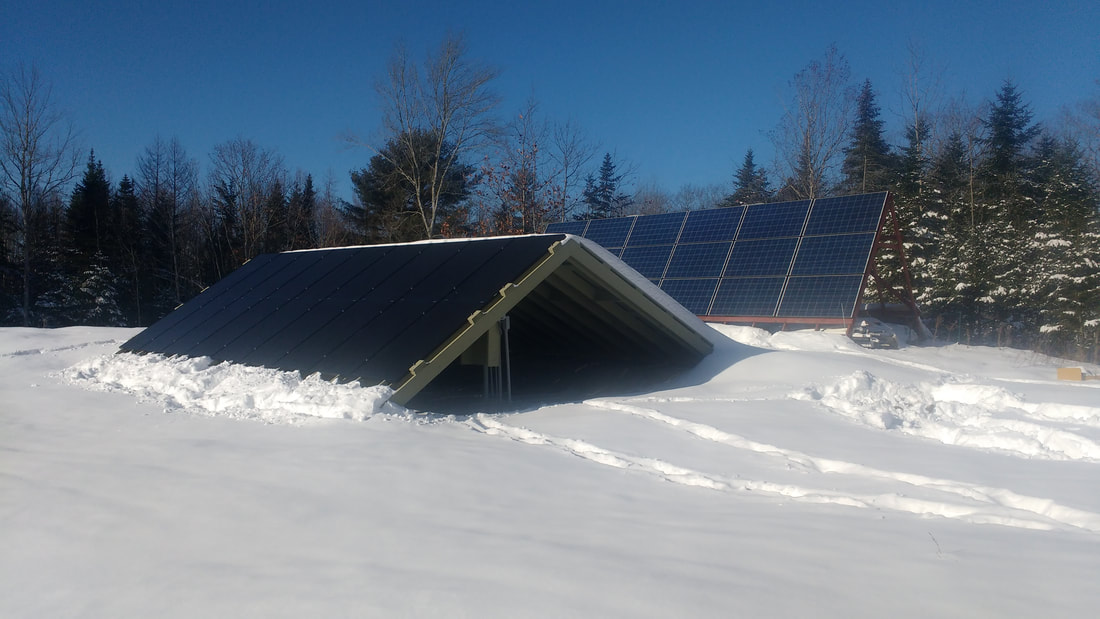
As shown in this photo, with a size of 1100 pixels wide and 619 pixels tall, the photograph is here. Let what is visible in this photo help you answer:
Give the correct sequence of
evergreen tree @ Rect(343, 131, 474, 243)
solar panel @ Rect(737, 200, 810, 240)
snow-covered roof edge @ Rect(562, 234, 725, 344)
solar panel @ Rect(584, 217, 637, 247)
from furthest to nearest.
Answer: evergreen tree @ Rect(343, 131, 474, 243)
solar panel @ Rect(584, 217, 637, 247)
solar panel @ Rect(737, 200, 810, 240)
snow-covered roof edge @ Rect(562, 234, 725, 344)

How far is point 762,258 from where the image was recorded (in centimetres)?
1869

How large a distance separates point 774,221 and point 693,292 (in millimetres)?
3164

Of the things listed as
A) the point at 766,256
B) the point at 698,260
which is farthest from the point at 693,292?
the point at 766,256

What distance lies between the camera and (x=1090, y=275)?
Result: 63.8 feet

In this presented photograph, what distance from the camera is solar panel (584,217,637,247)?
72.7 ft

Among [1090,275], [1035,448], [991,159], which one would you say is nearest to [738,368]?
[1035,448]

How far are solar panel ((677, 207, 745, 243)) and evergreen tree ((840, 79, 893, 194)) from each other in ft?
57.6

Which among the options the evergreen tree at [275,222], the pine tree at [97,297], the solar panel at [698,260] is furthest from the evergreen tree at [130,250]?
the solar panel at [698,260]

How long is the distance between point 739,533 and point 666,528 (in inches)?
15.8

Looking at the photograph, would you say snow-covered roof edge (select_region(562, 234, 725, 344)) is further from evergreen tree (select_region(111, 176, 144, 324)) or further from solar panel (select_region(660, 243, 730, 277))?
evergreen tree (select_region(111, 176, 144, 324))

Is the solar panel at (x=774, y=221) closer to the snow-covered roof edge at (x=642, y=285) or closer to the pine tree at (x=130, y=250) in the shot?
the snow-covered roof edge at (x=642, y=285)

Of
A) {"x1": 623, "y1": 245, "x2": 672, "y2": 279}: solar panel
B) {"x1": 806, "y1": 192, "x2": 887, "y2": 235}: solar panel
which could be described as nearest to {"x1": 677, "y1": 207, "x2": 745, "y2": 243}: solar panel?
{"x1": 623, "y1": 245, "x2": 672, "y2": 279}: solar panel

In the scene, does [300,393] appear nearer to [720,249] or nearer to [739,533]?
[739,533]

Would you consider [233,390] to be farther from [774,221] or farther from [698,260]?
[774,221]
